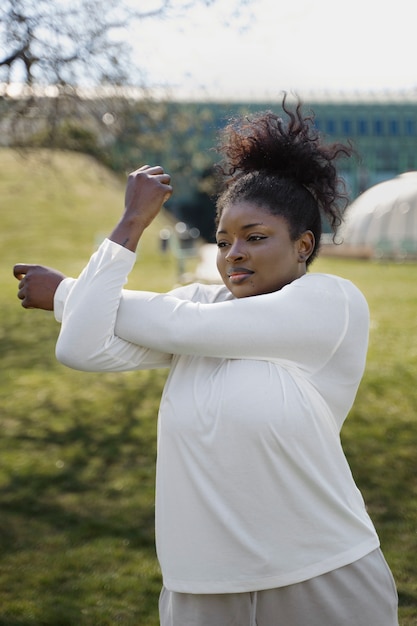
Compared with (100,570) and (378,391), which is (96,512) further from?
(378,391)

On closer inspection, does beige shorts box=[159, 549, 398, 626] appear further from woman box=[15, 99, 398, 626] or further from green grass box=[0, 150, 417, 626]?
green grass box=[0, 150, 417, 626]

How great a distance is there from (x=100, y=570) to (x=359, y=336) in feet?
10.7

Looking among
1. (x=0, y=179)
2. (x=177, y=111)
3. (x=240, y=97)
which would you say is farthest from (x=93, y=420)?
(x=240, y=97)

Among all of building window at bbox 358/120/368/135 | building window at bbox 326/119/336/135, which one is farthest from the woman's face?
building window at bbox 358/120/368/135

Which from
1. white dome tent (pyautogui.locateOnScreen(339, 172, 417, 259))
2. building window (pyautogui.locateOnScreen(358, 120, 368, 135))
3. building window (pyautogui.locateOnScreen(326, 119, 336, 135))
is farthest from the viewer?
building window (pyautogui.locateOnScreen(358, 120, 368, 135))

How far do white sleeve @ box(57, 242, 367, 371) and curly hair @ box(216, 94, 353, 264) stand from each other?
0.76 feet

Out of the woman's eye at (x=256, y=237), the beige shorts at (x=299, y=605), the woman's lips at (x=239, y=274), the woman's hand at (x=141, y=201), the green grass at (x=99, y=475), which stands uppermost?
the woman's hand at (x=141, y=201)

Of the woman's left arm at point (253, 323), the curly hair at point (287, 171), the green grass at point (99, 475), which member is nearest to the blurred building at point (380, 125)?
the green grass at point (99, 475)

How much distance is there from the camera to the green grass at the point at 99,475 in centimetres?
443

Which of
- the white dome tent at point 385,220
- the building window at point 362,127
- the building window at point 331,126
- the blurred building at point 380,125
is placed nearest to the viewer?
the white dome tent at point 385,220

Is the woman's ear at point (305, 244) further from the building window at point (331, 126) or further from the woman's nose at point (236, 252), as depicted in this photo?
the building window at point (331, 126)

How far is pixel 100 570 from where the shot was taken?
4.73m

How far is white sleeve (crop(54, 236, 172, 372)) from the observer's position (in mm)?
1869

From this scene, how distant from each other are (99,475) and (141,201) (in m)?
4.66
